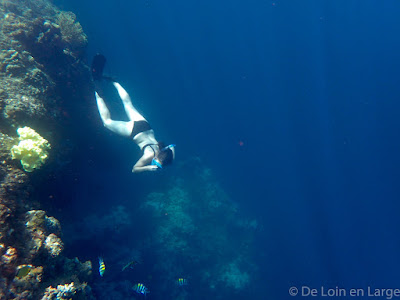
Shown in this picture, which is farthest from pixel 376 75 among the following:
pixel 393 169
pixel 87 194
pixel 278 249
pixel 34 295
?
pixel 34 295

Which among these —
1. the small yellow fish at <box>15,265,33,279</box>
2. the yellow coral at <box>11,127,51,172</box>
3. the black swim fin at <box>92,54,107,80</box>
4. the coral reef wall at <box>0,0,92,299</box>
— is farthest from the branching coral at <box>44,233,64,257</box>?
the black swim fin at <box>92,54,107,80</box>

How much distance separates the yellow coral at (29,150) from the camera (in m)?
4.70

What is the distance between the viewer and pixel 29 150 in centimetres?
478

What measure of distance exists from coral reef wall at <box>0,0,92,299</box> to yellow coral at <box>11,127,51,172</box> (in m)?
0.16

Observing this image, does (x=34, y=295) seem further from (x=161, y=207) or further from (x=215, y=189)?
(x=215, y=189)

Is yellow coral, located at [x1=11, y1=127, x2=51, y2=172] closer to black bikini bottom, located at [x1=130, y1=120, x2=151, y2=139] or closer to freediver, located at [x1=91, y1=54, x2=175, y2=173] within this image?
freediver, located at [x1=91, y1=54, x2=175, y2=173]

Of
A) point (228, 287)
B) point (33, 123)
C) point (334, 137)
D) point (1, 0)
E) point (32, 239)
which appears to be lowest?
point (228, 287)

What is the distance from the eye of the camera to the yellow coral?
470 cm

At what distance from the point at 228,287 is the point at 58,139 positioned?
11.8 metres

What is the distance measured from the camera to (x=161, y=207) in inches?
522

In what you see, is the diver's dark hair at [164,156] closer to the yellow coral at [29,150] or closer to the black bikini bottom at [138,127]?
the black bikini bottom at [138,127]

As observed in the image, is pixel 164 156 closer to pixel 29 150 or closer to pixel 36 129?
pixel 29 150

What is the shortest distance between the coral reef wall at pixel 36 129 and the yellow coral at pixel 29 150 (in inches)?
6.2

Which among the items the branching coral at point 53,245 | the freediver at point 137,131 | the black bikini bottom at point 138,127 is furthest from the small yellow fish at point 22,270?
the black bikini bottom at point 138,127
